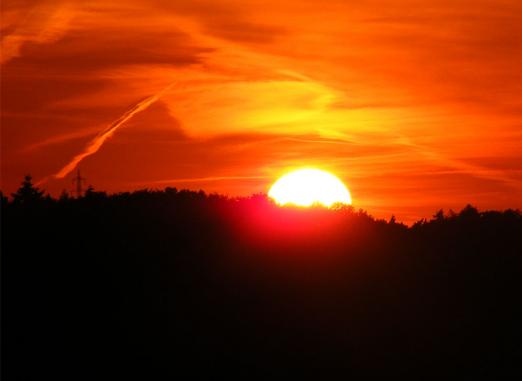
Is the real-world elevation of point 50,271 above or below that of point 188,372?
above

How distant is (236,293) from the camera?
2209cm

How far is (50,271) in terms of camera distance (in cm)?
2077

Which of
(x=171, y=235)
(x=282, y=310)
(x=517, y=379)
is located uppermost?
(x=171, y=235)

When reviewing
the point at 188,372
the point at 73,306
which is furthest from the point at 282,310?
the point at 73,306

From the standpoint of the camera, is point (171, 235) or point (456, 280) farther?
point (456, 280)

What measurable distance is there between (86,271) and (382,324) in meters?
6.47

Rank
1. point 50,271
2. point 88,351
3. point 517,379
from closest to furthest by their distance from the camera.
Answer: point 88,351 < point 50,271 < point 517,379

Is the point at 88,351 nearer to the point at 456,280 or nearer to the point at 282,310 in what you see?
the point at 282,310

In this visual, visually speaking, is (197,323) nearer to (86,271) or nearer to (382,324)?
(86,271)

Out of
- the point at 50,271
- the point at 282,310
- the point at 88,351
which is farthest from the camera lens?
the point at 282,310

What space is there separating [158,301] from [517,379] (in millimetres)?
8110

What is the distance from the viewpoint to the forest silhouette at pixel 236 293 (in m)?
19.9

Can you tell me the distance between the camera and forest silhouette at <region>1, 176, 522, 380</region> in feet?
65.4

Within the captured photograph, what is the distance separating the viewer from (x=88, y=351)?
19516 mm
